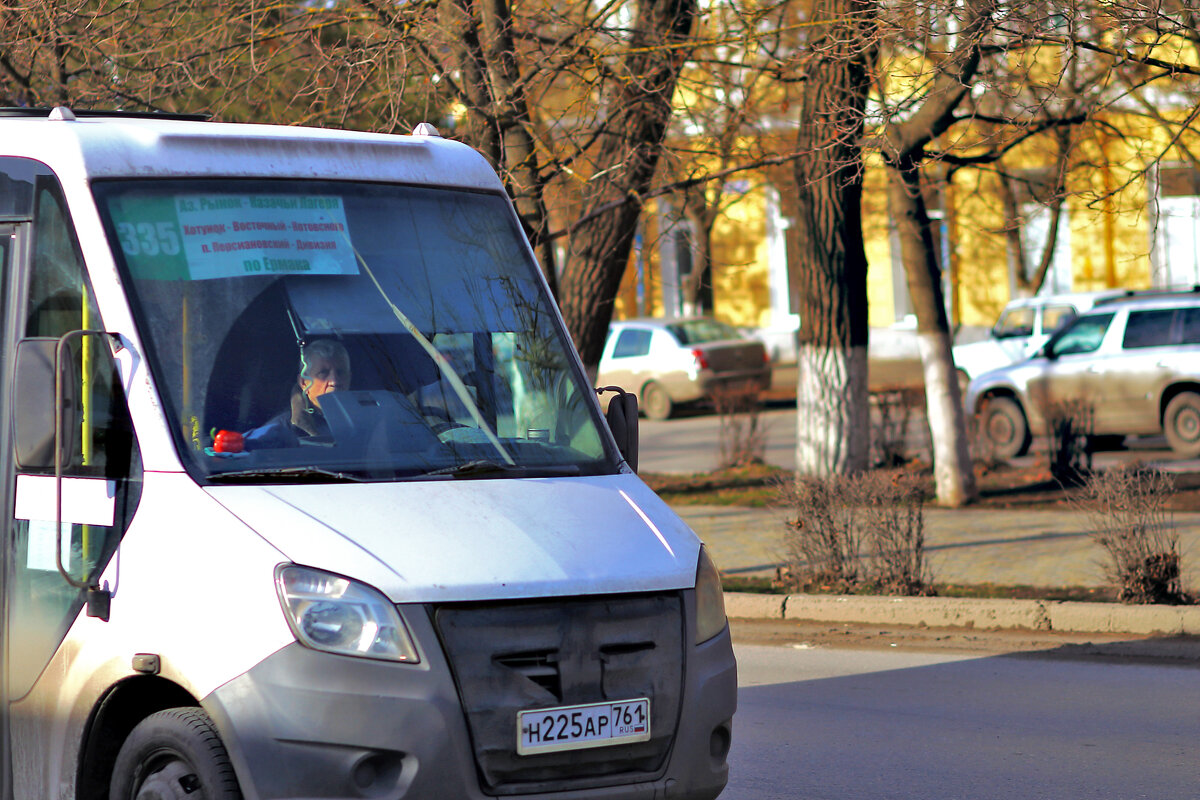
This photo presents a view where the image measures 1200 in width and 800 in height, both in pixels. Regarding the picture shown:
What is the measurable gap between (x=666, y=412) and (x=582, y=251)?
13456 millimetres

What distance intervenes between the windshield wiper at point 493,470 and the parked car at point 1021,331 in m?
20.6

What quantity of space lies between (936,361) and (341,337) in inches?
421

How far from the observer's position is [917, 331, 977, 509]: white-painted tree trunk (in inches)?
572

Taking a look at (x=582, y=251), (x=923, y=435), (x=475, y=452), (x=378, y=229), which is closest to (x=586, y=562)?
(x=475, y=452)

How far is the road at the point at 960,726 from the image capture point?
617 cm

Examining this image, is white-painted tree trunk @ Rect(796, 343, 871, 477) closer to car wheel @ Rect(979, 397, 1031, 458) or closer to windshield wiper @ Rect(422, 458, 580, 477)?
car wheel @ Rect(979, 397, 1031, 458)

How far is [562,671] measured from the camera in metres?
4.23

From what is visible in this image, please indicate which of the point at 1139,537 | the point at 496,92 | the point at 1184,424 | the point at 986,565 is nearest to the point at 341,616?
the point at 1139,537

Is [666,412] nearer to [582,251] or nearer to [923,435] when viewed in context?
[923,435]

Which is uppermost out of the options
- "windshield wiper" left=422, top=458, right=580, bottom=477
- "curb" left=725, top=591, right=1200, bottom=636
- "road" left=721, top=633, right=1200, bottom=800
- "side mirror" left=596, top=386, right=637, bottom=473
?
"side mirror" left=596, top=386, right=637, bottom=473

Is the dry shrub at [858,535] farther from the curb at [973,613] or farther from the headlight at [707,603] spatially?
the headlight at [707,603]

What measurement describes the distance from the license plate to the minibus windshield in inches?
33.2

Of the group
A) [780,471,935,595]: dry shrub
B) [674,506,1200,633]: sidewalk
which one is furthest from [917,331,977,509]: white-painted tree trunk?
[780,471,935,595]: dry shrub

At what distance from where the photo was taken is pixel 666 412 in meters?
27.4
